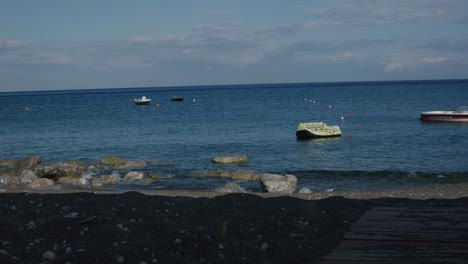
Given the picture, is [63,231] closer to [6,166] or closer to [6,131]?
[6,166]

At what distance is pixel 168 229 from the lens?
7754 mm

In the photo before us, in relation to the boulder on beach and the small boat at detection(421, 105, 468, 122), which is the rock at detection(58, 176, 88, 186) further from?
the small boat at detection(421, 105, 468, 122)

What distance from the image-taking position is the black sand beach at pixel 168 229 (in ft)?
21.5

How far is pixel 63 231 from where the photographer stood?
7293 millimetres

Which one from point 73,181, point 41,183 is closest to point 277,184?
point 73,181

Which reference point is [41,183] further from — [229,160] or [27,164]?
[229,160]

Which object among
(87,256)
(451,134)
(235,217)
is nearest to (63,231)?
(87,256)

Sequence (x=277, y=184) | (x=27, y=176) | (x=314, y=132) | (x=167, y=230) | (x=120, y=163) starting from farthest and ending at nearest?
(x=314, y=132) → (x=120, y=163) → (x=27, y=176) → (x=277, y=184) → (x=167, y=230)

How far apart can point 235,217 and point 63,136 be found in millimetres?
40368

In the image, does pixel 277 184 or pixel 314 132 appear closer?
pixel 277 184

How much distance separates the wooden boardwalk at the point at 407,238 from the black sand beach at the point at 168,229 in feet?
1.89


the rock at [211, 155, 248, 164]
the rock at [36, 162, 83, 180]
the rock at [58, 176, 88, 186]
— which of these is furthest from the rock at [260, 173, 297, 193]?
the rock at [211, 155, 248, 164]

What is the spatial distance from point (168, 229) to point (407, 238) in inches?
124

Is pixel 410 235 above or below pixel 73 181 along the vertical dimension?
above
